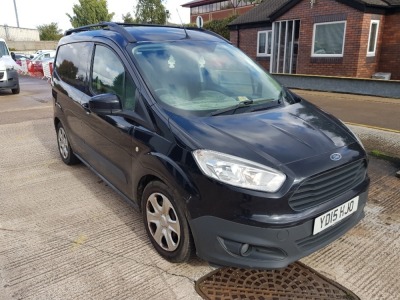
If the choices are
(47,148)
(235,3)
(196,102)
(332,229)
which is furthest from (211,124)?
(235,3)

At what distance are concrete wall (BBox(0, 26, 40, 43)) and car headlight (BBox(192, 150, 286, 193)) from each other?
4773cm

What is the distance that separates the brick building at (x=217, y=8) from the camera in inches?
1462

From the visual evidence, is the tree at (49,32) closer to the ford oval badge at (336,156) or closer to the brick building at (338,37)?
the brick building at (338,37)

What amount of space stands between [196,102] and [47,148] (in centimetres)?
391

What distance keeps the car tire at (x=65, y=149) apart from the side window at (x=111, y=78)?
56.5 inches

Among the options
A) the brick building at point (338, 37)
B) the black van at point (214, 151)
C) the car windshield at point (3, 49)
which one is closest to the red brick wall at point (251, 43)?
the brick building at point (338, 37)

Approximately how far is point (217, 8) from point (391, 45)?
3105 cm

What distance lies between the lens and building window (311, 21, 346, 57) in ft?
41.6

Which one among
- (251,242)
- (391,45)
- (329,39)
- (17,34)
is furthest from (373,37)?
(17,34)

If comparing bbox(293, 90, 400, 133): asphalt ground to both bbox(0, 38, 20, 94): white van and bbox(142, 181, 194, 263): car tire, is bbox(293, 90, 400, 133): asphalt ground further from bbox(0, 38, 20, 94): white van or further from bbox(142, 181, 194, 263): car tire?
bbox(0, 38, 20, 94): white van

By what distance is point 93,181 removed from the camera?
14.5ft

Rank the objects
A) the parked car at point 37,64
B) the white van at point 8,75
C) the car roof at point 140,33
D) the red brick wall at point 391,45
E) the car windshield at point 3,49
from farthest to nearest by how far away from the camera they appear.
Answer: the parked car at point 37,64
the car windshield at point 3,49
the red brick wall at point 391,45
the white van at point 8,75
the car roof at point 140,33

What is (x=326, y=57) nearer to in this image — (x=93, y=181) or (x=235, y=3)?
(x=93, y=181)

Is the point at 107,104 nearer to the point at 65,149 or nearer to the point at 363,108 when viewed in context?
the point at 65,149
